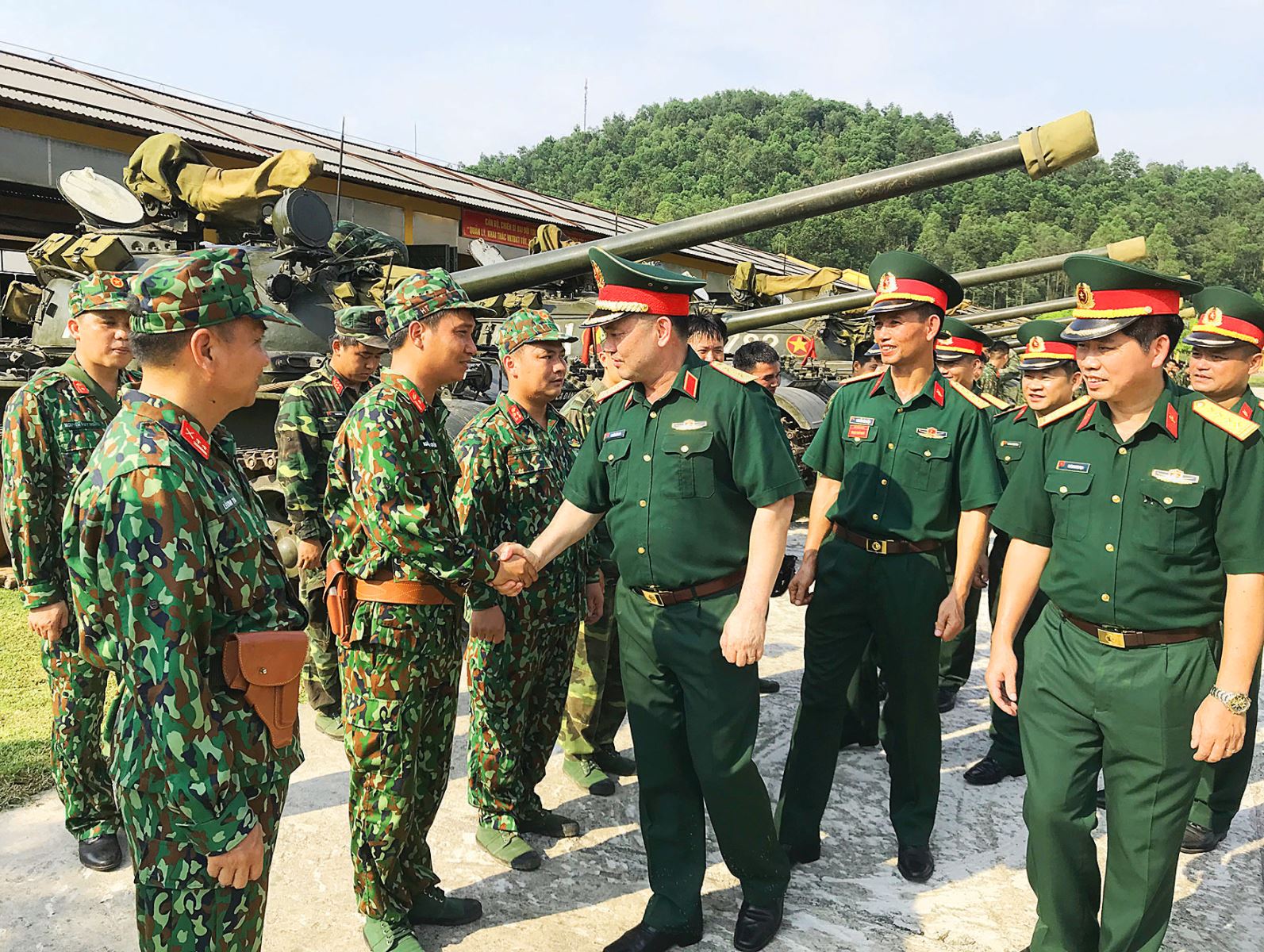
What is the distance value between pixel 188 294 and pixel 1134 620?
8.46ft

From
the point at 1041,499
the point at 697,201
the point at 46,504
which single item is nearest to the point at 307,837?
the point at 46,504

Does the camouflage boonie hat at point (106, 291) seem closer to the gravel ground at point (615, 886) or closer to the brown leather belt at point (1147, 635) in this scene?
the gravel ground at point (615, 886)

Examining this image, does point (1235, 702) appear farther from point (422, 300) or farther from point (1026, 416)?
point (1026, 416)

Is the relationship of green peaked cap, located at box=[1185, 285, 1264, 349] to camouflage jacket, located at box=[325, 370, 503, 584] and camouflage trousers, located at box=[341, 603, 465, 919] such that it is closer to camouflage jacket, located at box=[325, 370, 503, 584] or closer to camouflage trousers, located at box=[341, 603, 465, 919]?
camouflage jacket, located at box=[325, 370, 503, 584]

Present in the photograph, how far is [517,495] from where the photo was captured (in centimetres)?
405

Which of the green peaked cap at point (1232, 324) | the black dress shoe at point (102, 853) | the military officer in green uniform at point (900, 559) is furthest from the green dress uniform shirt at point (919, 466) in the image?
the black dress shoe at point (102, 853)

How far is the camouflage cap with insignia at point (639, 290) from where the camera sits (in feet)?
10.6

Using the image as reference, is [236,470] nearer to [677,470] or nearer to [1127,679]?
[677,470]

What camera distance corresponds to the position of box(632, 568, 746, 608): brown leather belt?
323cm

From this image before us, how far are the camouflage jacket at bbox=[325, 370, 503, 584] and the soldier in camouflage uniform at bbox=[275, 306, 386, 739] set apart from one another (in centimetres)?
157

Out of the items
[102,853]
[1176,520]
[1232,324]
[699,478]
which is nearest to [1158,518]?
[1176,520]

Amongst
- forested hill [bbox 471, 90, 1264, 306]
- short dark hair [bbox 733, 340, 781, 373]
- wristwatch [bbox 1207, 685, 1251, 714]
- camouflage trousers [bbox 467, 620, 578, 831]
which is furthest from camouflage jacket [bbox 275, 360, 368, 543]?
forested hill [bbox 471, 90, 1264, 306]

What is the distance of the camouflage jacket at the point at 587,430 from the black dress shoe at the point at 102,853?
2229 mm

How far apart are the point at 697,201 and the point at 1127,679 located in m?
60.5
